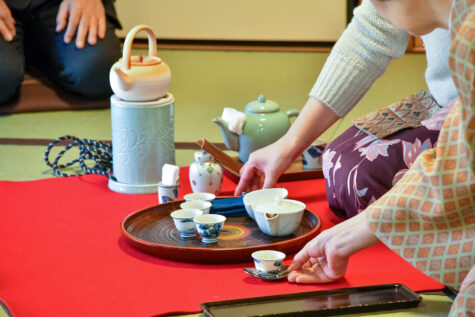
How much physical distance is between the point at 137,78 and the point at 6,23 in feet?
4.86

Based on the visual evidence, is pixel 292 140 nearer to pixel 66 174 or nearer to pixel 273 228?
pixel 273 228

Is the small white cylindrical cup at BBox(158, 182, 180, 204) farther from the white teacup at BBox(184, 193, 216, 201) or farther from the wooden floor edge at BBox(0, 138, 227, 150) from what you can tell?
the wooden floor edge at BBox(0, 138, 227, 150)

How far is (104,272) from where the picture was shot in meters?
1.46

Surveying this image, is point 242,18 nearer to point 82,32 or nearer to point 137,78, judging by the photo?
point 82,32

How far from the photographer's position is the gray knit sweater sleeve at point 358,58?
5.72 feet

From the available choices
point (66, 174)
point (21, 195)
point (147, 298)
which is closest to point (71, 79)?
point (66, 174)

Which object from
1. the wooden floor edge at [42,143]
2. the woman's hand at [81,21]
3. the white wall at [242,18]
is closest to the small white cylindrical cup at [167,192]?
the wooden floor edge at [42,143]

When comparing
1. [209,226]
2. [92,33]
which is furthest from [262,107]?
[92,33]

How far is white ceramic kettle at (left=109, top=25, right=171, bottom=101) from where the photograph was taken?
1917mm

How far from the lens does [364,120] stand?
1853mm

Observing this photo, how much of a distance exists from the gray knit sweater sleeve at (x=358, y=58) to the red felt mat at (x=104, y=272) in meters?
0.28

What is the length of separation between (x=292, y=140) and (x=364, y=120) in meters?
0.21

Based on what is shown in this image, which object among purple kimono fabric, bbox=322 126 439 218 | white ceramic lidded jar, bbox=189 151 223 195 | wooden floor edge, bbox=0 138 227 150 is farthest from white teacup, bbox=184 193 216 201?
wooden floor edge, bbox=0 138 227 150

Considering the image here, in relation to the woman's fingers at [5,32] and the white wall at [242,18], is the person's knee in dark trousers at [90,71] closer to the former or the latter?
the woman's fingers at [5,32]
